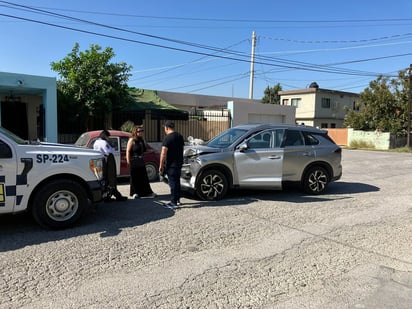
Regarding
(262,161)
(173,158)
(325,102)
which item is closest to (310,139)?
(262,161)

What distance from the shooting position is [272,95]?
62.6 metres

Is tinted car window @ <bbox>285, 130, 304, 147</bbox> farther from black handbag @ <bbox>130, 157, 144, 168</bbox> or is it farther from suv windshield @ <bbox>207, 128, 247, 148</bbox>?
black handbag @ <bbox>130, 157, 144, 168</bbox>

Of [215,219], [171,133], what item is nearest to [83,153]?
[171,133]

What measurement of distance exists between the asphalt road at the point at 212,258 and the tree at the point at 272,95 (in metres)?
56.0

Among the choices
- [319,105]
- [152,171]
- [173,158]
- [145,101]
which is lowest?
[152,171]

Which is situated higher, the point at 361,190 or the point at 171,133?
the point at 171,133

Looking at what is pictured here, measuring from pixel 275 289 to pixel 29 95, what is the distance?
55.7 ft

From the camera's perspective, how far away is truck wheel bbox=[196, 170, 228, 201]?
7.57 metres

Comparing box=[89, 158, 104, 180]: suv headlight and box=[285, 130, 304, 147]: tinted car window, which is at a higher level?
box=[285, 130, 304, 147]: tinted car window

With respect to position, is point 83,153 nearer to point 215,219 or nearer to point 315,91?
point 215,219

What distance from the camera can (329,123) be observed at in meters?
44.6

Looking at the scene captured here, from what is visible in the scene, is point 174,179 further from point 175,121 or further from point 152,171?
point 175,121

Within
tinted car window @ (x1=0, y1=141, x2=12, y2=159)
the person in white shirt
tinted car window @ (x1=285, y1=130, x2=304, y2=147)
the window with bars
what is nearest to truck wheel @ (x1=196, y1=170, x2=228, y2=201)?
the person in white shirt

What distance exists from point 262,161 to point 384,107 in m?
30.1
